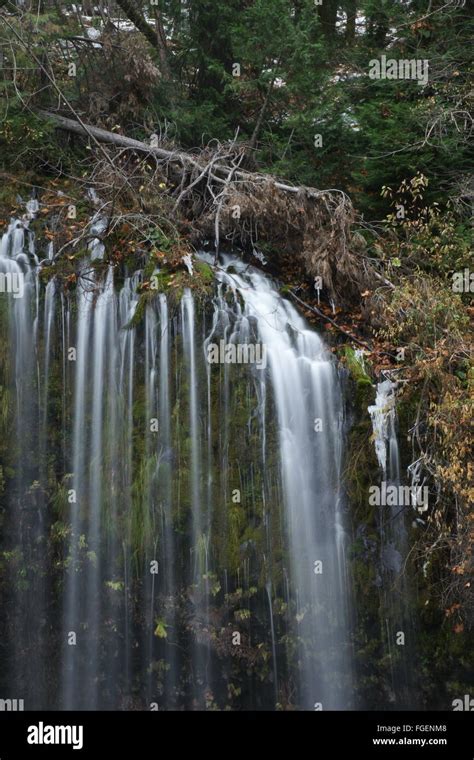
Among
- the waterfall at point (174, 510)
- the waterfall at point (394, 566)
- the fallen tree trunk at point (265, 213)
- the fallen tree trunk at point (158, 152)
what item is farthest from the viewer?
the fallen tree trunk at point (158, 152)

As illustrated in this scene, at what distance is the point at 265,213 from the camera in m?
8.78

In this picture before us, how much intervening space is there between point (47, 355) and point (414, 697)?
5100 mm

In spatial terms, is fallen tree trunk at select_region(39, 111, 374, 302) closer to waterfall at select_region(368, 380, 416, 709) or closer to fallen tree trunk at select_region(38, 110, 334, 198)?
fallen tree trunk at select_region(38, 110, 334, 198)

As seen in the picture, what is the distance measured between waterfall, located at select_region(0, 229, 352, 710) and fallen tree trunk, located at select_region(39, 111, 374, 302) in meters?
1.08

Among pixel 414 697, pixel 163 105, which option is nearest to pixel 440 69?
pixel 163 105

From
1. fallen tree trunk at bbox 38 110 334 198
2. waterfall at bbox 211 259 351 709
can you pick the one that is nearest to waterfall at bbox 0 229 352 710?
waterfall at bbox 211 259 351 709

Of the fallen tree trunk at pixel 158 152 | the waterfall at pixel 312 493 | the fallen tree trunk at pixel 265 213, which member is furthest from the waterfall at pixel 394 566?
the fallen tree trunk at pixel 158 152

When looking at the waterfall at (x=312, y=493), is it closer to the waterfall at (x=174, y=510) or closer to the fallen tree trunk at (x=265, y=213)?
the waterfall at (x=174, y=510)

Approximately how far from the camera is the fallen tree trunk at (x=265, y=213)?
8.47 meters

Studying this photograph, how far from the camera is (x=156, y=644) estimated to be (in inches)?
291

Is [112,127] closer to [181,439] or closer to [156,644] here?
[181,439]

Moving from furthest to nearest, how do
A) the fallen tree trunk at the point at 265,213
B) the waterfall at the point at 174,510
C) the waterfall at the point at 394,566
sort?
the fallen tree trunk at the point at 265,213
the waterfall at the point at 174,510
the waterfall at the point at 394,566

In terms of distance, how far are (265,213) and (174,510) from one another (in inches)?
146

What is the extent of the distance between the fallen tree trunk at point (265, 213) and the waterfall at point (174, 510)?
1083 millimetres
